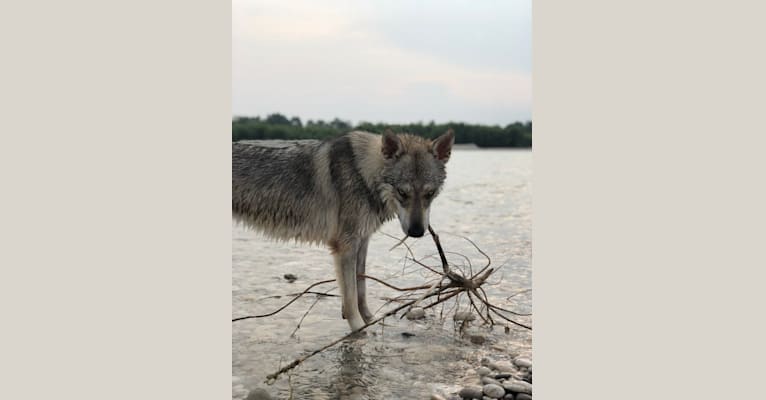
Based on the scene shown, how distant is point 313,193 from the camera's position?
7266 millimetres

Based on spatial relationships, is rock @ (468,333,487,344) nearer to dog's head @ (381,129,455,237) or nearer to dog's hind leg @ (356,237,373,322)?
dog's hind leg @ (356,237,373,322)

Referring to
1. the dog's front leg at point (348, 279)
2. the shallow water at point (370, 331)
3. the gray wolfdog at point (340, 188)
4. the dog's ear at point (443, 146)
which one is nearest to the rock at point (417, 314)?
the shallow water at point (370, 331)

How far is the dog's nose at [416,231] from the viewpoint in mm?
6191

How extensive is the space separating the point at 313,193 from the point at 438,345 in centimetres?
253

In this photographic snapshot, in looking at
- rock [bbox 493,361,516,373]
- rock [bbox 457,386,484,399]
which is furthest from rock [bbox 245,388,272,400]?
rock [bbox 493,361,516,373]

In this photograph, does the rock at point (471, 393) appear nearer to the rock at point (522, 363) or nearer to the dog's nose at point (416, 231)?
the rock at point (522, 363)

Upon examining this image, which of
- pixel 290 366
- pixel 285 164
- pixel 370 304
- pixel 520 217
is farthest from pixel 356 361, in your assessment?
pixel 520 217

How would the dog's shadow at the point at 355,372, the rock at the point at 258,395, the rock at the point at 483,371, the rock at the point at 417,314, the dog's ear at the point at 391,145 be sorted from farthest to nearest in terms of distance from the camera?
the rock at the point at 417,314 < the dog's ear at the point at 391,145 < the rock at the point at 483,371 < the dog's shadow at the point at 355,372 < the rock at the point at 258,395

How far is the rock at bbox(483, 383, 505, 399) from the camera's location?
5.31m

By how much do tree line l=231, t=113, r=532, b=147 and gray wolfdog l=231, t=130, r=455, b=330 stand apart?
15 centimetres

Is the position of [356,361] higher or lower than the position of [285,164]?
lower

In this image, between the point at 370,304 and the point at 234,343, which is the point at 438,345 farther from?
the point at 234,343

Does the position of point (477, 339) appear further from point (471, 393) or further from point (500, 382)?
point (471, 393)

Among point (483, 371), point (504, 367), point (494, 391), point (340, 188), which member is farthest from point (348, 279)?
point (494, 391)
